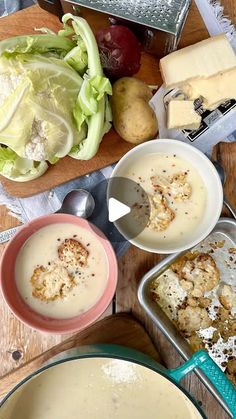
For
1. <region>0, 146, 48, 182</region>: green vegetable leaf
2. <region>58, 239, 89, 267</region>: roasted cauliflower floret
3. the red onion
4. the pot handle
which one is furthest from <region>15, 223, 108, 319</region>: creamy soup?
the red onion

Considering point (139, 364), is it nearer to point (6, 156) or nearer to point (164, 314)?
point (164, 314)

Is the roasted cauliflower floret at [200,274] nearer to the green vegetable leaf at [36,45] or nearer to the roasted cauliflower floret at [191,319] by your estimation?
the roasted cauliflower floret at [191,319]

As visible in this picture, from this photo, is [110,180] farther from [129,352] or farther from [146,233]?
[129,352]

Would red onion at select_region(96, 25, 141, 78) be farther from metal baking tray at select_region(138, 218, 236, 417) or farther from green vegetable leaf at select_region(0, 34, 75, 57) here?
metal baking tray at select_region(138, 218, 236, 417)

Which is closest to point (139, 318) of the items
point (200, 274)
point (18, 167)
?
point (200, 274)

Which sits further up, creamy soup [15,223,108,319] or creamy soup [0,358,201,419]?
creamy soup [15,223,108,319]

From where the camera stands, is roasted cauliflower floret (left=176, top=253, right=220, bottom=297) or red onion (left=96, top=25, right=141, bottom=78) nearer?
red onion (left=96, top=25, right=141, bottom=78)
